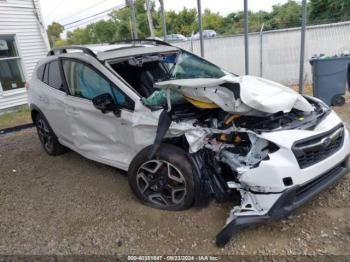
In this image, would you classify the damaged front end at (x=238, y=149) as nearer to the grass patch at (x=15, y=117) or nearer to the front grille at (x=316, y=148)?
the front grille at (x=316, y=148)

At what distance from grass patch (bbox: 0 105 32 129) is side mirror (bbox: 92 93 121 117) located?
19.3 ft

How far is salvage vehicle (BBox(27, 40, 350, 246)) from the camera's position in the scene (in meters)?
2.47

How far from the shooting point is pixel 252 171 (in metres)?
2.46

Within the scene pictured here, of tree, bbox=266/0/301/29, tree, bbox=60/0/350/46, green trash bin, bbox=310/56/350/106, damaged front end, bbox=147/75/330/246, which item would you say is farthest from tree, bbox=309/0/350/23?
damaged front end, bbox=147/75/330/246

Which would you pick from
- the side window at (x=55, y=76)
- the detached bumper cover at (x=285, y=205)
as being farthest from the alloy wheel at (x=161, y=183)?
the side window at (x=55, y=76)

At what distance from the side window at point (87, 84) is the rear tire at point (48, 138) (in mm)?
1093

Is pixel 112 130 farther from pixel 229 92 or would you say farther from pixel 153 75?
pixel 229 92

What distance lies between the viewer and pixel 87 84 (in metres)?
3.82

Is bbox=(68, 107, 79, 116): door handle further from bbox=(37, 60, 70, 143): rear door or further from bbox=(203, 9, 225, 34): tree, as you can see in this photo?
bbox=(203, 9, 225, 34): tree

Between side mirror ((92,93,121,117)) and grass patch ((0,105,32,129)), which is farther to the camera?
grass patch ((0,105,32,129))

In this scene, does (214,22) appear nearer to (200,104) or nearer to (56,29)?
(56,29)

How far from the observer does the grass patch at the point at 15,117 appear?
848 centimetres

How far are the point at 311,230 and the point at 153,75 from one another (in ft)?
8.55

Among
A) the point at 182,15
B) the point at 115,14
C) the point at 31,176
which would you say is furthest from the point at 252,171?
the point at 115,14
